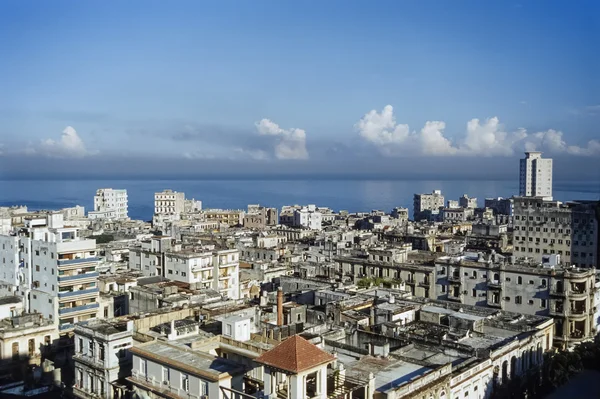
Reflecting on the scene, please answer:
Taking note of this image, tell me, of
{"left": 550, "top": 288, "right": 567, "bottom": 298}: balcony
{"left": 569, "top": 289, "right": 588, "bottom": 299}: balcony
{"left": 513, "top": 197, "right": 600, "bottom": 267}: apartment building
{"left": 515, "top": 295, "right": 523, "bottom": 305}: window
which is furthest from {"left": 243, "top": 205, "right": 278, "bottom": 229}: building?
{"left": 569, "top": 289, "right": 588, "bottom": 299}: balcony

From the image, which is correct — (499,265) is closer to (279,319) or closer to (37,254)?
(279,319)

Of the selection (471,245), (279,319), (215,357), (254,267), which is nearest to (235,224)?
(471,245)

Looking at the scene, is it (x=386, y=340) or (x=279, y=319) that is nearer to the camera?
(x=386, y=340)

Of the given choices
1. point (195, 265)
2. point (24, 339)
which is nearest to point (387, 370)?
point (24, 339)

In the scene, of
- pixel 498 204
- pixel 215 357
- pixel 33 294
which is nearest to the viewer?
pixel 215 357

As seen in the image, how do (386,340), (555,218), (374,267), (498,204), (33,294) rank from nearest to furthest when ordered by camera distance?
1. (386,340)
2. (33,294)
3. (374,267)
4. (555,218)
5. (498,204)

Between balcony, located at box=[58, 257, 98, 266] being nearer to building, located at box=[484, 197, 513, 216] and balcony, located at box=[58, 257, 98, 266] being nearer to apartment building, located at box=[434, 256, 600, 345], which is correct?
apartment building, located at box=[434, 256, 600, 345]

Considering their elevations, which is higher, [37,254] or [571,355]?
[37,254]
